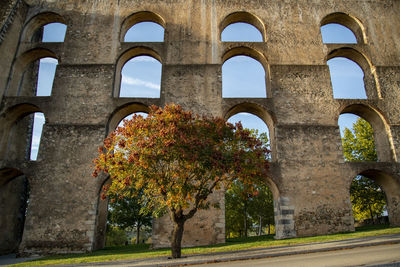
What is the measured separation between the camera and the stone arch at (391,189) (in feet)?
44.9

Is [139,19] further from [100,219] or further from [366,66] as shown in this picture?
[366,66]

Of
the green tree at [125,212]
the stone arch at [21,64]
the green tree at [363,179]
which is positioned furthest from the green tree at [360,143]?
the stone arch at [21,64]

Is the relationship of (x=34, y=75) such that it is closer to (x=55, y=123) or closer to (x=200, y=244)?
(x=55, y=123)

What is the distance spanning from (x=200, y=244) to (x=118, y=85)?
384 inches

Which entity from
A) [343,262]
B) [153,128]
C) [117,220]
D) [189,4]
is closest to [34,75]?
[189,4]

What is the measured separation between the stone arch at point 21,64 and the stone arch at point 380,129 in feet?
56.6

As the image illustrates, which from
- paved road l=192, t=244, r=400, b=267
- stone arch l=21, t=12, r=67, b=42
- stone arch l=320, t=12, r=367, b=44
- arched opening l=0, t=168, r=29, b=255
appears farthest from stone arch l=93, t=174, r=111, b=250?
stone arch l=320, t=12, r=367, b=44

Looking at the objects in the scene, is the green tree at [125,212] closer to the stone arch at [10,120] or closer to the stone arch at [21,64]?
the stone arch at [10,120]

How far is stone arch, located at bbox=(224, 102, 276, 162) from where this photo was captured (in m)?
14.5

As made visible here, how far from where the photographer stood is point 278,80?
15.2 m

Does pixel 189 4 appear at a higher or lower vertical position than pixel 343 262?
higher

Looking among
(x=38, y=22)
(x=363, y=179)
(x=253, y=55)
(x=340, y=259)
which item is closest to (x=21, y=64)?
(x=38, y=22)

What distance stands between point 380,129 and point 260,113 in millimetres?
6619

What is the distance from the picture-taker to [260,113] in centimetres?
1528
